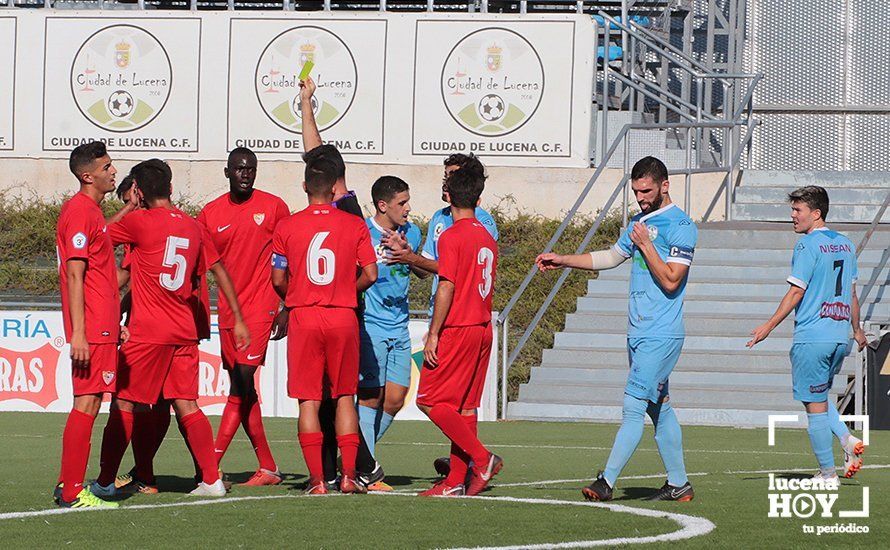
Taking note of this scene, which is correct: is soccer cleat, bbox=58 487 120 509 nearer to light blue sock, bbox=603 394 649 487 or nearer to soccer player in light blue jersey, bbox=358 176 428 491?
soccer player in light blue jersey, bbox=358 176 428 491

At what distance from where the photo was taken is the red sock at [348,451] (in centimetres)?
930

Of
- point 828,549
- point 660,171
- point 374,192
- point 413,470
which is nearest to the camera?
point 828,549

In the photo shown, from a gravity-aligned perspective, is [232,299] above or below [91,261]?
below

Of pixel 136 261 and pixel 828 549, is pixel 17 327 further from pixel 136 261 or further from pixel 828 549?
pixel 828 549

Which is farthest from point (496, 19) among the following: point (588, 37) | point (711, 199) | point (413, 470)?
point (413, 470)

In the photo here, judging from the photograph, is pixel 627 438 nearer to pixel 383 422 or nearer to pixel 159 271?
pixel 383 422

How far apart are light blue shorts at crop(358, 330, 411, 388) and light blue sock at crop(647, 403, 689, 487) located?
5.90ft

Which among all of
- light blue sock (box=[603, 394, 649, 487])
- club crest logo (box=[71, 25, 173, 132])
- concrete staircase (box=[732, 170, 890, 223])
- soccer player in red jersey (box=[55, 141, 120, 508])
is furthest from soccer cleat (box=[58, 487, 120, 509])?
concrete staircase (box=[732, 170, 890, 223])

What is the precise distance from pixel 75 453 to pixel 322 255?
180 centimetres

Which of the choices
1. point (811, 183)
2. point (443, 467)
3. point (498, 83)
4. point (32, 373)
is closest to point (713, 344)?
point (811, 183)

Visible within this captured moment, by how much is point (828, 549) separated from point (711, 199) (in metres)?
→ 17.2

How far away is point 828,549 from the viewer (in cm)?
716

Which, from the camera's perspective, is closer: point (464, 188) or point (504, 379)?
point (464, 188)

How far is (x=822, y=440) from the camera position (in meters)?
10.3
